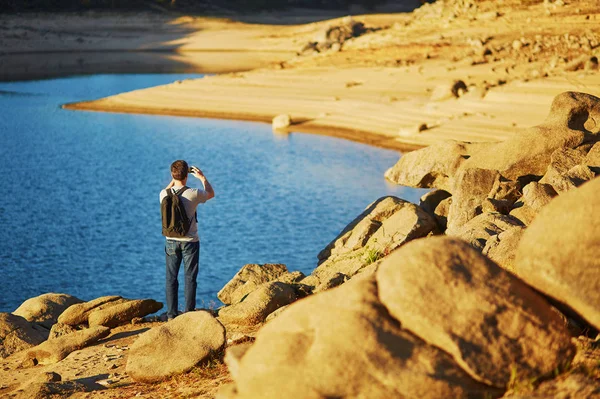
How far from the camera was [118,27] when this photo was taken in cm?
6281

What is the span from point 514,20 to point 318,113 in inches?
450

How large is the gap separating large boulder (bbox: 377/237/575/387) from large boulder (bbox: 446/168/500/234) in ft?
20.5

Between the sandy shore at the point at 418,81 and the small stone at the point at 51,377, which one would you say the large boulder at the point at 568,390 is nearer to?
the small stone at the point at 51,377

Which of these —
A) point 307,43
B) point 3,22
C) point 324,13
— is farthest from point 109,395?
point 324,13

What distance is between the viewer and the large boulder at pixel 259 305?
9742 mm

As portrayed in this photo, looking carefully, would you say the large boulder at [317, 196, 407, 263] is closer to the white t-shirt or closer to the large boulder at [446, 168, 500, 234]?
the large boulder at [446, 168, 500, 234]

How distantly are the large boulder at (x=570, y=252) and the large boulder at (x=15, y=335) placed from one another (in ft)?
24.0

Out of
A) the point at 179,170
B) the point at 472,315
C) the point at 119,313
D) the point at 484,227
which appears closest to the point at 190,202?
the point at 179,170

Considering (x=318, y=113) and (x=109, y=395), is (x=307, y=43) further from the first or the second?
(x=109, y=395)

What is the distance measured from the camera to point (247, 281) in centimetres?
1192

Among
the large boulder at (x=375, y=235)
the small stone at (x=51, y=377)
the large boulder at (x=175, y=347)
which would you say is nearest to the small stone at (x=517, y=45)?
the large boulder at (x=375, y=235)

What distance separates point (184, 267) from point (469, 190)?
459cm

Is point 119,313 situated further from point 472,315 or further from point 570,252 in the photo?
point 570,252

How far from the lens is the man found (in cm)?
958
